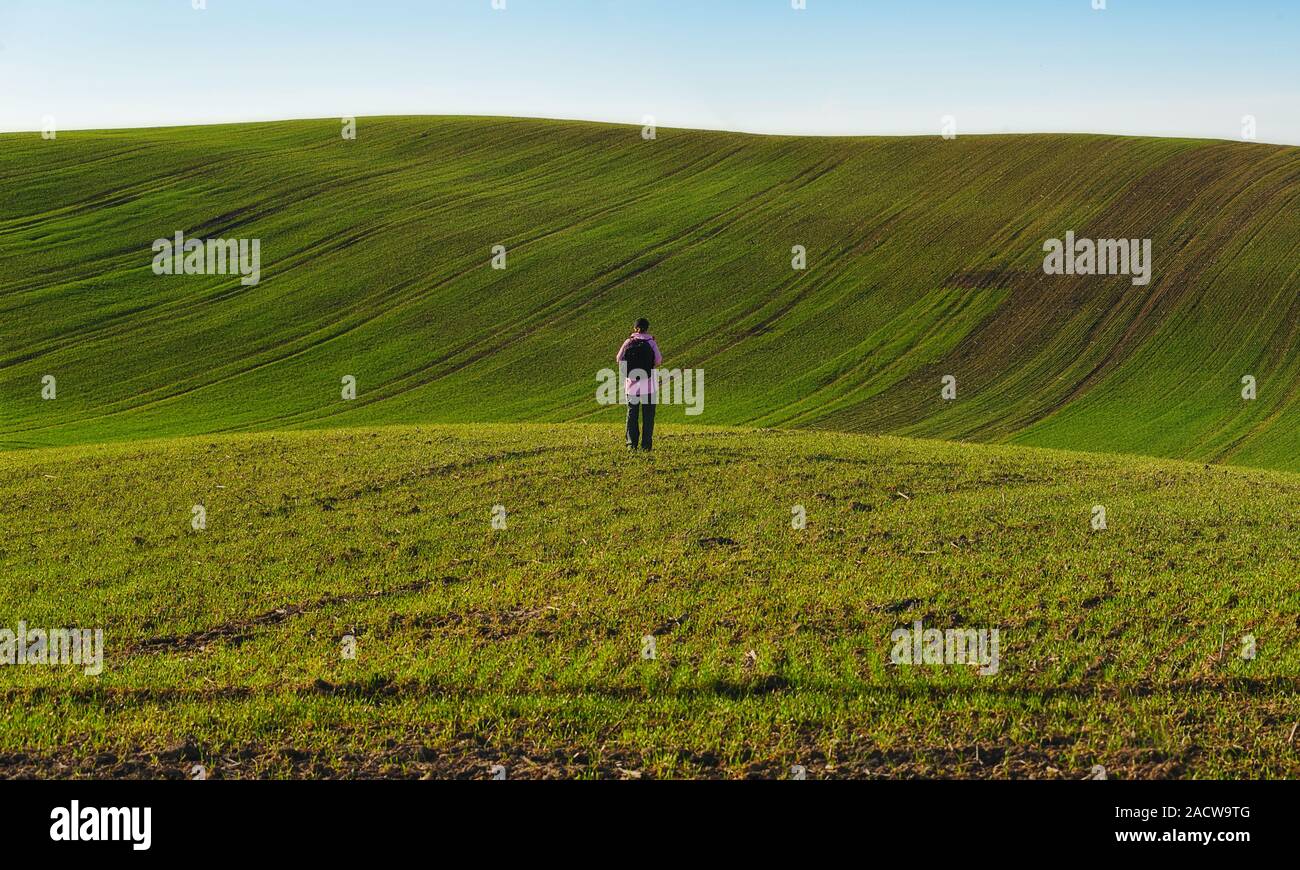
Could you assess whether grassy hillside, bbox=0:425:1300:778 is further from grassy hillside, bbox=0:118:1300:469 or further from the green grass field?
grassy hillside, bbox=0:118:1300:469

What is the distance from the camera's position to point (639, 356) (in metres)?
23.2

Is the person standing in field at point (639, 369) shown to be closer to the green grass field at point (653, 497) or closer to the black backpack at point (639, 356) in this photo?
the black backpack at point (639, 356)

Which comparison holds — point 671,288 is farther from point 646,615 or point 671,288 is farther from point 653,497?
point 646,615

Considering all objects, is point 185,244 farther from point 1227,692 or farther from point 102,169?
point 1227,692

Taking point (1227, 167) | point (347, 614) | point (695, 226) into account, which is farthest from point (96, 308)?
point (1227, 167)

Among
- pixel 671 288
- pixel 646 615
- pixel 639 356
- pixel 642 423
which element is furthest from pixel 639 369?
pixel 671 288

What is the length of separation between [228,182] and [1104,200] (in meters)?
62.7

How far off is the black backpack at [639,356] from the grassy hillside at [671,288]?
24411 mm

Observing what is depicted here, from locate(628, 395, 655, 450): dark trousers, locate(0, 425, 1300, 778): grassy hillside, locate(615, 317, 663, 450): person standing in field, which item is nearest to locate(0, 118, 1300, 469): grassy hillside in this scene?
locate(628, 395, 655, 450): dark trousers

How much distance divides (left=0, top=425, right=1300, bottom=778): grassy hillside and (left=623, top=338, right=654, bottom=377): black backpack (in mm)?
2079

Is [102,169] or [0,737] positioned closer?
[0,737]

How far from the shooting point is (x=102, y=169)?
77.6 metres

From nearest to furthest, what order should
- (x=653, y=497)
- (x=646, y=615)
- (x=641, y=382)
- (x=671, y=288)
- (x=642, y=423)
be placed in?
1. (x=646, y=615)
2. (x=653, y=497)
3. (x=641, y=382)
4. (x=642, y=423)
5. (x=671, y=288)

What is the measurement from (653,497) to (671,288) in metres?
44.9
